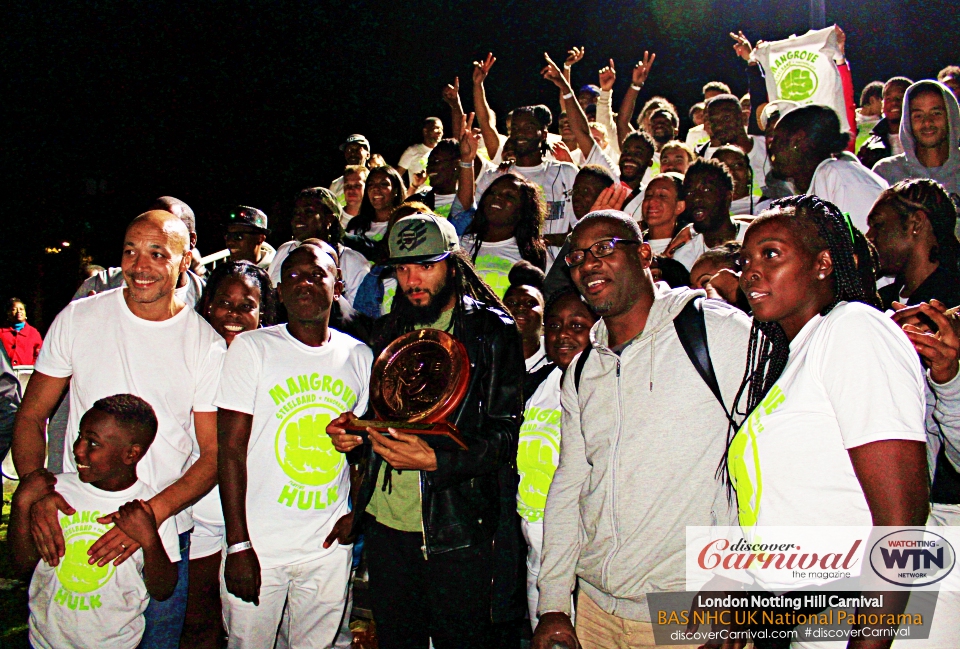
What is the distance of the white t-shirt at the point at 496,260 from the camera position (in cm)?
546

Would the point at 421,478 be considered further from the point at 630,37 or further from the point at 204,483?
the point at 630,37

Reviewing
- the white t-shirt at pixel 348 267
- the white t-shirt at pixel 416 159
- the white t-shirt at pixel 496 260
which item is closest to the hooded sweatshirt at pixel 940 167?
the white t-shirt at pixel 496 260

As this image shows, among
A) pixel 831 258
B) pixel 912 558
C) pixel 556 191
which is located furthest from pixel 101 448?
pixel 556 191

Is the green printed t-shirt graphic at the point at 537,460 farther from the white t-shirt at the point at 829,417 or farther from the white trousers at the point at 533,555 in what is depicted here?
the white t-shirt at the point at 829,417

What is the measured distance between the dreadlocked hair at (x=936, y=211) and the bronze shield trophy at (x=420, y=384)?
8.14ft

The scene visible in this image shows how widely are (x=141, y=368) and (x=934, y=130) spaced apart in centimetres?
569

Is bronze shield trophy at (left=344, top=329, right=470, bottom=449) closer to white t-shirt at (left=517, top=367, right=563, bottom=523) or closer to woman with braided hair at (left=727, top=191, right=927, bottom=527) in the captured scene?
white t-shirt at (left=517, top=367, right=563, bottom=523)

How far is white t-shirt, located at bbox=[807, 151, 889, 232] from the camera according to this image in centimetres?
466

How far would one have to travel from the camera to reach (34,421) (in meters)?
3.53

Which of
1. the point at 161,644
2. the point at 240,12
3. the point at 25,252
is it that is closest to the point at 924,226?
the point at 161,644

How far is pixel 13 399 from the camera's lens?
181 inches

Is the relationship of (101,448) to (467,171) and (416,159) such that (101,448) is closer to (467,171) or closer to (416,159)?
(467,171)

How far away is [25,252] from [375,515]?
13.1m

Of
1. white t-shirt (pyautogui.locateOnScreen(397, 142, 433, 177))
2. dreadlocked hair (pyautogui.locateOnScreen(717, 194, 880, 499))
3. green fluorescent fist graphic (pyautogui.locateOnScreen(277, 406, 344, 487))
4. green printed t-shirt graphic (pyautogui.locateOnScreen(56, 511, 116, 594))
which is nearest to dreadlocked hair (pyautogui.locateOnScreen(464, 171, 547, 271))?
green fluorescent fist graphic (pyautogui.locateOnScreen(277, 406, 344, 487))
